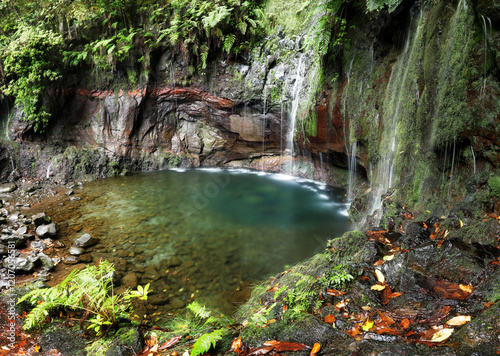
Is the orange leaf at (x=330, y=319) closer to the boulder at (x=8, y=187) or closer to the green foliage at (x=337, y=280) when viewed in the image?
the green foliage at (x=337, y=280)

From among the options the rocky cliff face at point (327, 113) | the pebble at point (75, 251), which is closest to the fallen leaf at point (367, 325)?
the rocky cliff face at point (327, 113)

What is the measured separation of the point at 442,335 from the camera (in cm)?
175

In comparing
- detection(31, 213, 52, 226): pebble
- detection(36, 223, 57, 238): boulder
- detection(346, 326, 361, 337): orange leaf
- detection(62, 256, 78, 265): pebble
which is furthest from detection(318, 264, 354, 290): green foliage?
detection(31, 213, 52, 226): pebble

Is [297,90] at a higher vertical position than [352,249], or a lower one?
higher

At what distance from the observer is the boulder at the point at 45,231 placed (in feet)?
21.5

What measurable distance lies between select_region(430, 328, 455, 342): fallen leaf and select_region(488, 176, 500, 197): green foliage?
2.50m

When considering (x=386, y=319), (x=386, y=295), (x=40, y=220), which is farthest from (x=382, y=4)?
(x=40, y=220)

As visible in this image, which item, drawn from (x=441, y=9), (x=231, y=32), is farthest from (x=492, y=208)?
(x=231, y=32)

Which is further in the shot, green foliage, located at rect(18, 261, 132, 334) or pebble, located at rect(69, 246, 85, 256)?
pebble, located at rect(69, 246, 85, 256)

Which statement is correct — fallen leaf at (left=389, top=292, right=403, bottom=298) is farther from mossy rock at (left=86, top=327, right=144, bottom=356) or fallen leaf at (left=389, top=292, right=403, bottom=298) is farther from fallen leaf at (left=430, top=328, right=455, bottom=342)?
mossy rock at (left=86, top=327, right=144, bottom=356)

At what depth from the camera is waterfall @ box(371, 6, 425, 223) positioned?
5.71m

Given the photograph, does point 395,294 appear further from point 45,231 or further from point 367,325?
point 45,231

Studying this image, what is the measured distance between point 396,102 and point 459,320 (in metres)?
5.58

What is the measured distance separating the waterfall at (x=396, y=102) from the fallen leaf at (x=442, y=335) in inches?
167
